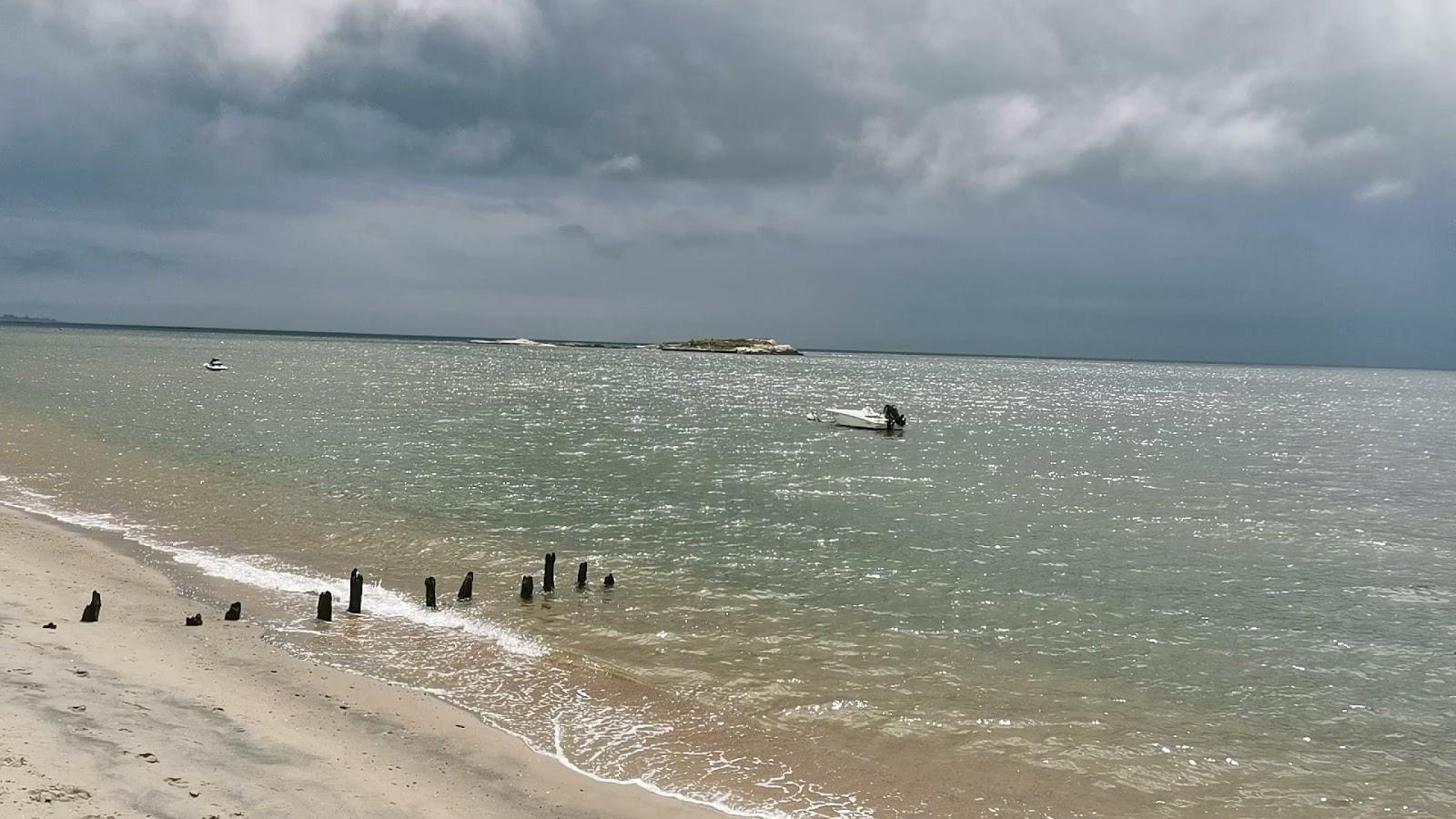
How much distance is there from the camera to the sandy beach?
9.80m

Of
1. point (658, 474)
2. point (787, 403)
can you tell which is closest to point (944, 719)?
point (658, 474)

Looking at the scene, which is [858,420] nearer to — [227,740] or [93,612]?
[93,612]

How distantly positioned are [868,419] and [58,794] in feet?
206

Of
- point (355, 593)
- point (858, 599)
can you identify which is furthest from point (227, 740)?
point (858, 599)

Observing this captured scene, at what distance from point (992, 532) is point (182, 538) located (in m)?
25.5

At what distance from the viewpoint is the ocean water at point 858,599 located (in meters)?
13.5

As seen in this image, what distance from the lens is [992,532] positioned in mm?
30938

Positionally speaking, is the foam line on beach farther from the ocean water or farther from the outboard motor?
the outboard motor

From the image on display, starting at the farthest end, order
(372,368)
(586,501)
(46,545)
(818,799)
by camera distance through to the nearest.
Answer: (372,368), (586,501), (46,545), (818,799)

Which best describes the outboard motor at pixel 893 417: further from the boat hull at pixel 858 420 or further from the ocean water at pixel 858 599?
the ocean water at pixel 858 599

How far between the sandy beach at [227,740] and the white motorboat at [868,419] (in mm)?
55734

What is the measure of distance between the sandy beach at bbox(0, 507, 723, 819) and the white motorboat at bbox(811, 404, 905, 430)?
5573 centimetres

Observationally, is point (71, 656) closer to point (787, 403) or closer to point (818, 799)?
point (818, 799)

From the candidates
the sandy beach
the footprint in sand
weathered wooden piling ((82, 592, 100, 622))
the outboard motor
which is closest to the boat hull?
the outboard motor
